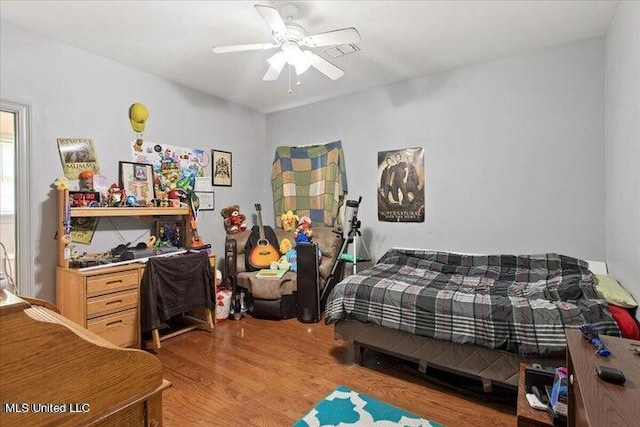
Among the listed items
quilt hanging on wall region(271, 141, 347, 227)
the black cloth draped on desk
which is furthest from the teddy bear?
the black cloth draped on desk

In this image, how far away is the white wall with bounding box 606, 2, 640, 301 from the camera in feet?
5.72

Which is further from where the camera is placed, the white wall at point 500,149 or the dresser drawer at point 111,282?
the white wall at point 500,149

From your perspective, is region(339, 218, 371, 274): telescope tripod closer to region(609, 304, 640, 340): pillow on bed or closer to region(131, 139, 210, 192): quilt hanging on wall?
region(131, 139, 210, 192): quilt hanging on wall

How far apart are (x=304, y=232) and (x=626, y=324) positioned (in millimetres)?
2614

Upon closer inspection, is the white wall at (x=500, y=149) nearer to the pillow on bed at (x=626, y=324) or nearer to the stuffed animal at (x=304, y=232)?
the stuffed animal at (x=304, y=232)

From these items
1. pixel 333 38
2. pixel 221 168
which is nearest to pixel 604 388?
pixel 333 38

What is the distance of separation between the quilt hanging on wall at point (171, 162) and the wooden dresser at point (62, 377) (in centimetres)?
277

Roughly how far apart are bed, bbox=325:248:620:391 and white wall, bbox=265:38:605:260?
0.95 feet

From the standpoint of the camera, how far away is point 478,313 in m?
1.91

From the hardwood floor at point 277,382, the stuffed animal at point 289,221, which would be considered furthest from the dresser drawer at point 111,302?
the stuffed animal at point 289,221

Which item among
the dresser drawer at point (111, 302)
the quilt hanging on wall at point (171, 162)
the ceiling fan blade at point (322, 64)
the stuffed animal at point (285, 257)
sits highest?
the ceiling fan blade at point (322, 64)

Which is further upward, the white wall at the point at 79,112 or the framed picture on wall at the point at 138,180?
the white wall at the point at 79,112

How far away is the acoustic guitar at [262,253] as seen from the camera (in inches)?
142

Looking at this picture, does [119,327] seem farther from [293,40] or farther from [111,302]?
[293,40]
